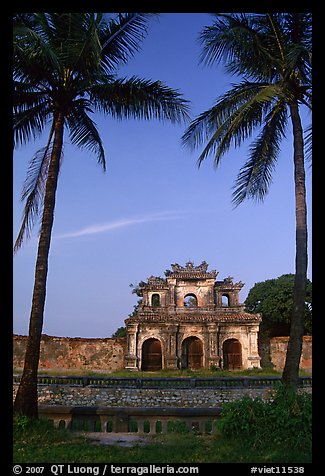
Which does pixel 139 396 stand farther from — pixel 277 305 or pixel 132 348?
pixel 277 305

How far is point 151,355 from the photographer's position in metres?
26.9

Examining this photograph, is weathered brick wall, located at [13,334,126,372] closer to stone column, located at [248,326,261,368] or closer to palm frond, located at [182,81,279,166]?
stone column, located at [248,326,261,368]

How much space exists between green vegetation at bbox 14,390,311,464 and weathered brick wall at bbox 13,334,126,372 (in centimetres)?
2030

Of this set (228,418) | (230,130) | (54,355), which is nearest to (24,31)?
(230,130)

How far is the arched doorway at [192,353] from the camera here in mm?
27188

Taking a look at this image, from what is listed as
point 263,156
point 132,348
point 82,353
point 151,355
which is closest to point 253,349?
point 151,355

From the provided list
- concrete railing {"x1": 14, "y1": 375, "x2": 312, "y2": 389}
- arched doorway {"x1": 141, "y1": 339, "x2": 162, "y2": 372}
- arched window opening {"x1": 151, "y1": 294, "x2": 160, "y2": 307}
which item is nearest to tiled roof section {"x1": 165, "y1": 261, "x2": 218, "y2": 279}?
arched window opening {"x1": 151, "y1": 294, "x2": 160, "y2": 307}

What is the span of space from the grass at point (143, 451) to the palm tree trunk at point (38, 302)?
0.47 meters

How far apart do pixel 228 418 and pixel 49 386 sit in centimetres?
989

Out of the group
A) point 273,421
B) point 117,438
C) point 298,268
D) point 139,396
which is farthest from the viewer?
point 139,396

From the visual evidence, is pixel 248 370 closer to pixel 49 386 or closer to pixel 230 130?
pixel 49 386

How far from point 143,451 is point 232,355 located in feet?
75.7

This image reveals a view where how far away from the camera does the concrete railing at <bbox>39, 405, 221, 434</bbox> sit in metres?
7.02

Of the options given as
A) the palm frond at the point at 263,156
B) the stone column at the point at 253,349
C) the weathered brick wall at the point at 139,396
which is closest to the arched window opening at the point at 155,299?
the stone column at the point at 253,349
